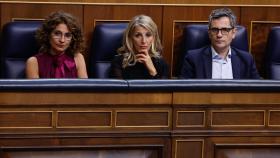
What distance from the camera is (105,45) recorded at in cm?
286

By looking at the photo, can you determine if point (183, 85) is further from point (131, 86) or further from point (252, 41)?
point (252, 41)

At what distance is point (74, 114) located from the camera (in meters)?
1.83

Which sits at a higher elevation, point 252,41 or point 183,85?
point 252,41

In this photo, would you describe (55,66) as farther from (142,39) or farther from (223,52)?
(223,52)

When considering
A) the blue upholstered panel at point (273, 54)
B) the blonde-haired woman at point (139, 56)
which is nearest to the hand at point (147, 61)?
the blonde-haired woman at point (139, 56)

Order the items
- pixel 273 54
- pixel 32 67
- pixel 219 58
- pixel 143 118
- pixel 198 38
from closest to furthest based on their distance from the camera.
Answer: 1. pixel 143 118
2. pixel 32 67
3. pixel 219 58
4. pixel 198 38
5. pixel 273 54

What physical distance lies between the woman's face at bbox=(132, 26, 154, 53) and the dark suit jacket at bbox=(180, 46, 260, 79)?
0.57 feet

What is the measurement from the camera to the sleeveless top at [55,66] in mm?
2697

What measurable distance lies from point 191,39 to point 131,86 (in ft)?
3.64

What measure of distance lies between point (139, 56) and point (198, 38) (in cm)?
33

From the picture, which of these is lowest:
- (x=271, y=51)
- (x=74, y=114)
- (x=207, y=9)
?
(x=74, y=114)

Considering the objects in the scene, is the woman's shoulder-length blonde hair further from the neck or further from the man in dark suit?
the neck

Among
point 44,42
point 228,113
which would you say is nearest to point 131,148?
point 228,113

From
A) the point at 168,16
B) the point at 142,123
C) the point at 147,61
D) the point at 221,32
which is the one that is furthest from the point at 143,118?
the point at 168,16
